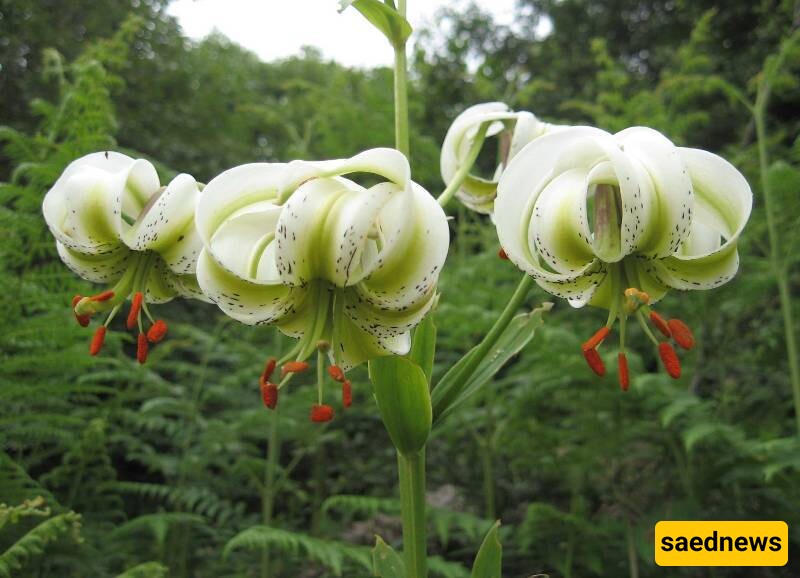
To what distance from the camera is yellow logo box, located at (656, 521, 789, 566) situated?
3.88 ft

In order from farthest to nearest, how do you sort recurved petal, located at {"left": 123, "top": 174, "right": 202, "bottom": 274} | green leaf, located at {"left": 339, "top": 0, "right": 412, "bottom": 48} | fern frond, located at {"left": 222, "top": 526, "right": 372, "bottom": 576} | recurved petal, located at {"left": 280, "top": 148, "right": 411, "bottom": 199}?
fern frond, located at {"left": 222, "top": 526, "right": 372, "bottom": 576} → green leaf, located at {"left": 339, "top": 0, "right": 412, "bottom": 48} → recurved petal, located at {"left": 123, "top": 174, "right": 202, "bottom": 274} → recurved petal, located at {"left": 280, "top": 148, "right": 411, "bottom": 199}

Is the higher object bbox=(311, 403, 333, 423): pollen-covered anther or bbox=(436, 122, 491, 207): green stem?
bbox=(436, 122, 491, 207): green stem

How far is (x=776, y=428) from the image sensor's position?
137 cm

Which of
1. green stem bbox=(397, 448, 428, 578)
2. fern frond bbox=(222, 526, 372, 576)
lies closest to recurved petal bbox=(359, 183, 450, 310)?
green stem bbox=(397, 448, 428, 578)

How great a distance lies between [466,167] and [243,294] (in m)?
0.29

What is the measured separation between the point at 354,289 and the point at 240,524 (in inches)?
40.9

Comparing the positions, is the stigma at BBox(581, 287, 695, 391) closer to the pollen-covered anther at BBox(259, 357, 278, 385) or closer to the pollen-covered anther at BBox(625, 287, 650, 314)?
the pollen-covered anther at BBox(625, 287, 650, 314)

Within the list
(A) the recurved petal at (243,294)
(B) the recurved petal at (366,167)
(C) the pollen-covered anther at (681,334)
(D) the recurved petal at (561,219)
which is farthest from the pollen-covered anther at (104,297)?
(C) the pollen-covered anther at (681,334)

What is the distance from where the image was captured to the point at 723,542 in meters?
1.25

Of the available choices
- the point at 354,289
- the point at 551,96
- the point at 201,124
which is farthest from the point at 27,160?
the point at 551,96

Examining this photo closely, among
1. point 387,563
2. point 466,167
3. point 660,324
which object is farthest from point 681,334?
point 387,563

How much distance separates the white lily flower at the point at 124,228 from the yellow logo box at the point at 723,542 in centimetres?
96

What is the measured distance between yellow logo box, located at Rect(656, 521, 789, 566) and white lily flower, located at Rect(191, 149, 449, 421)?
2.92ft

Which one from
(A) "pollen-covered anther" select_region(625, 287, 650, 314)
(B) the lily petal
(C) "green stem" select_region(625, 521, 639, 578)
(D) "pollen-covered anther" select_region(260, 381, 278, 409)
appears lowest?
(C) "green stem" select_region(625, 521, 639, 578)
